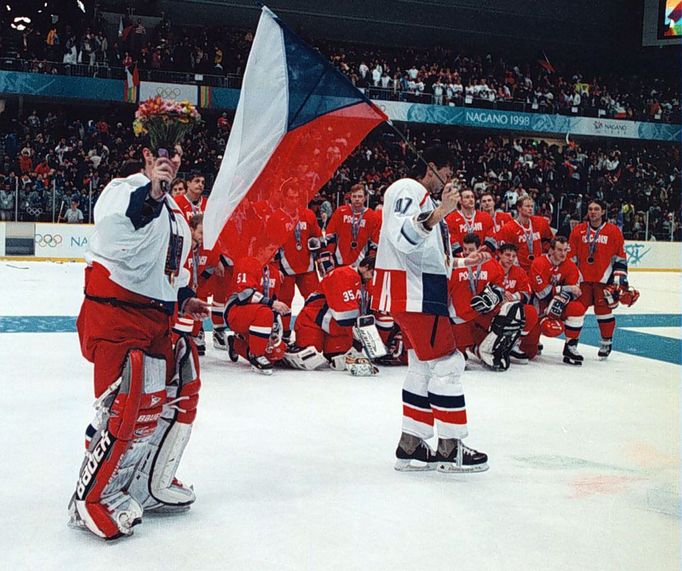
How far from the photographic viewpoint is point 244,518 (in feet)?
12.6

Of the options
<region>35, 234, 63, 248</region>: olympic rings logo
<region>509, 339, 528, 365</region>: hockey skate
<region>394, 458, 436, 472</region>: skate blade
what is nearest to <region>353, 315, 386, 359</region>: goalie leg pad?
<region>394, 458, 436, 472</region>: skate blade

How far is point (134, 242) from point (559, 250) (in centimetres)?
610

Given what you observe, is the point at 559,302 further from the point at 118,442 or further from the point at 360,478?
the point at 118,442

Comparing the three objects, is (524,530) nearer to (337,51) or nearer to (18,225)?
(18,225)

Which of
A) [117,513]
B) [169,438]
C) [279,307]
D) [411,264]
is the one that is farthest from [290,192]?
[279,307]

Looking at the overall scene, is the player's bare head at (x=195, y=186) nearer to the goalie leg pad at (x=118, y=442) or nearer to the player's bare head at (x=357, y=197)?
the player's bare head at (x=357, y=197)

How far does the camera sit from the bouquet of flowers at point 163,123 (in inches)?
136

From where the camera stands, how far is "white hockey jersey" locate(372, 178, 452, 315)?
4.61 meters

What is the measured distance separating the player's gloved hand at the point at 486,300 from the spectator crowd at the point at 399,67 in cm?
1769

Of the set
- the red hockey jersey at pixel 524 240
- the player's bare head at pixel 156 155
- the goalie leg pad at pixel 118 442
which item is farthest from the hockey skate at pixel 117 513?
the red hockey jersey at pixel 524 240

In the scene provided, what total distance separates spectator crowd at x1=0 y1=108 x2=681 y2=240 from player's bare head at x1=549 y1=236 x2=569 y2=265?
24.8 feet

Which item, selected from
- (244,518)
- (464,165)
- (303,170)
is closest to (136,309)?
(244,518)

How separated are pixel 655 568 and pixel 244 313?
15.1ft

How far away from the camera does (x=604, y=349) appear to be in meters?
8.80
